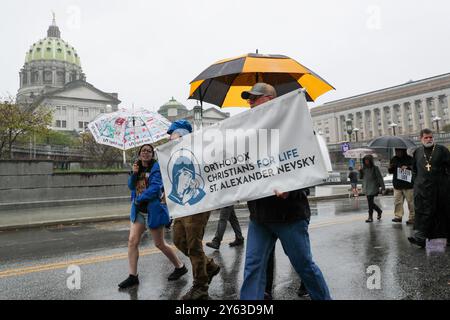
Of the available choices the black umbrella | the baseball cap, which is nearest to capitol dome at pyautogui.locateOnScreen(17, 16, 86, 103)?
the black umbrella

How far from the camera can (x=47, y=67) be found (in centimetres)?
11819

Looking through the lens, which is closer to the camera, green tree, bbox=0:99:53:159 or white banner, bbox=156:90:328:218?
white banner, bbox=156:90:328:218

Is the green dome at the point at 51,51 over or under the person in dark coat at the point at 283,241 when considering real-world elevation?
over

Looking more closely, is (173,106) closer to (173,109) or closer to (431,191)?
(173,109)

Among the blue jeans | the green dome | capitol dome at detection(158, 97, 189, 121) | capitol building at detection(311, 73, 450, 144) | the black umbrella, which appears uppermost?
the green dome

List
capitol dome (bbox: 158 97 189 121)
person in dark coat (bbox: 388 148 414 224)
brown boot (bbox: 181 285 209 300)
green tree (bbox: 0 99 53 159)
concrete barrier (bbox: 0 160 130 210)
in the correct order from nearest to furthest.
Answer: brown boot (bbox: 181 285 209 300) < person in dark coat (bbox: 388 148 414 224) < concrete barrier (bbox: 0 160 130 210) < green tree (bbox: 0 99 53 159) < capitol dome (bbox: 158 97 189 121)

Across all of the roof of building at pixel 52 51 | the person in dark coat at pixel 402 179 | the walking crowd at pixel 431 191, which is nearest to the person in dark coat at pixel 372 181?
the person in dark coat at pixel 402 179

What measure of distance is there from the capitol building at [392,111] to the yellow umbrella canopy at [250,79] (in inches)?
3513

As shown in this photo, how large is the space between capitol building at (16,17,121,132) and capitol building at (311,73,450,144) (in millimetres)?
58406

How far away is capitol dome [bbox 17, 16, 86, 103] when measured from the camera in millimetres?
117688

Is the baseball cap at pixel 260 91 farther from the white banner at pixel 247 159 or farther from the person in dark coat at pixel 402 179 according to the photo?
the person in dark coat at pixel 402 179

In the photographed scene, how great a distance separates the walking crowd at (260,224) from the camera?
11.0 ft

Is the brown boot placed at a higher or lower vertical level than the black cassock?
lower

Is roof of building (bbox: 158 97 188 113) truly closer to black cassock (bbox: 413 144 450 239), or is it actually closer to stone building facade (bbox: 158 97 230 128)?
stone building facade (bbox: 158 97 230 128)
